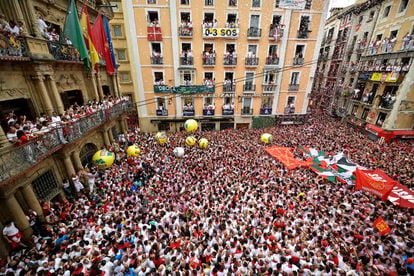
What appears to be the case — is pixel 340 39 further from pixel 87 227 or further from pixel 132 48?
pixel 87 227

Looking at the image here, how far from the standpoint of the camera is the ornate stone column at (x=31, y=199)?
883cm

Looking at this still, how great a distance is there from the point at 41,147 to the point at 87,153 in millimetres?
5511

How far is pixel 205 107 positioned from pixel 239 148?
323 inches

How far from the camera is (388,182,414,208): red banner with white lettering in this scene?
396 inches

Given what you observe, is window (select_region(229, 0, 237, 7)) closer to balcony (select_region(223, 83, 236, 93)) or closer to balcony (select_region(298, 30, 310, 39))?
balcony (select_region(298, 30, 310, 39))

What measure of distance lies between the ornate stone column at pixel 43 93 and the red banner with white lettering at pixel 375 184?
19.4 m

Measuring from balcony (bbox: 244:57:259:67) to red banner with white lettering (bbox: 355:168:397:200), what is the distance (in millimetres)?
15743

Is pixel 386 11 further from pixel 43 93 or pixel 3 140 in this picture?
pixel 3 140

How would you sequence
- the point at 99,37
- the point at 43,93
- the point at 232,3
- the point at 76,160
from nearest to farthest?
the point at 43,93 < the point at 76,160 < the point at 99,37 < the point at 232,3

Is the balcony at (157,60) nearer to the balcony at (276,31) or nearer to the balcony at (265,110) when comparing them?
the balcony at (276,31)

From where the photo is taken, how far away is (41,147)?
8.97 m

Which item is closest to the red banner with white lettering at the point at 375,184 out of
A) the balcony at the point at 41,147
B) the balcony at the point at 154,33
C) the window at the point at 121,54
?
the balcony at the point at 41,147

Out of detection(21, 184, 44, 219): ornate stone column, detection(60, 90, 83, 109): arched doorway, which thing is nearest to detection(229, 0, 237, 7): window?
detection(60, 90, 83, 109): arched doorway

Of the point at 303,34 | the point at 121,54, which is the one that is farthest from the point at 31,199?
the point at 303,34
